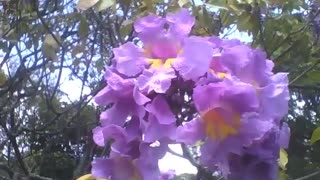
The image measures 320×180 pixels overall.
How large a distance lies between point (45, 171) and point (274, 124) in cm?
779

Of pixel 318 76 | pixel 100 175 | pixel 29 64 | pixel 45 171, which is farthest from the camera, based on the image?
pixel 45 171

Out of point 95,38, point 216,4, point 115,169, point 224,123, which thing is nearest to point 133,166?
point 115,169

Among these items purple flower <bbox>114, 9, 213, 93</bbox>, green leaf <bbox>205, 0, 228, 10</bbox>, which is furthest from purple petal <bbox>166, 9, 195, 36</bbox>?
green leaf <bbox>205, 0, 228, 10</bbox>

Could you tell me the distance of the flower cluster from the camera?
3.17 feet

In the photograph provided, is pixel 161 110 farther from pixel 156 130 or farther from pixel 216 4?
pixel 216 4

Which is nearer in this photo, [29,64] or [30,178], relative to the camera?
[30,178]

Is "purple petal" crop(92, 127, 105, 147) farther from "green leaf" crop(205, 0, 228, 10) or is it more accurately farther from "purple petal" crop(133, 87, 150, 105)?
"green leaf" crop(205, 0, 228, 10)

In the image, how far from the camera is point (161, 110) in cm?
98

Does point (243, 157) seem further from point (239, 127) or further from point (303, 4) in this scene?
point (303, 4)

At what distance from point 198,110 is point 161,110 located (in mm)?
51

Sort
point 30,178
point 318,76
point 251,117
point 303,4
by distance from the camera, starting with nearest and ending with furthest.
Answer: point 251,117, point 318,76, point 303,4, point 30,178

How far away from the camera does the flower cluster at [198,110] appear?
0.97 m

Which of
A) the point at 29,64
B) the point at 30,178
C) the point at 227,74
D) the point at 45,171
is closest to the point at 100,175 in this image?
the point at 227,74

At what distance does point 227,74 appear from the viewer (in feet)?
3.28
